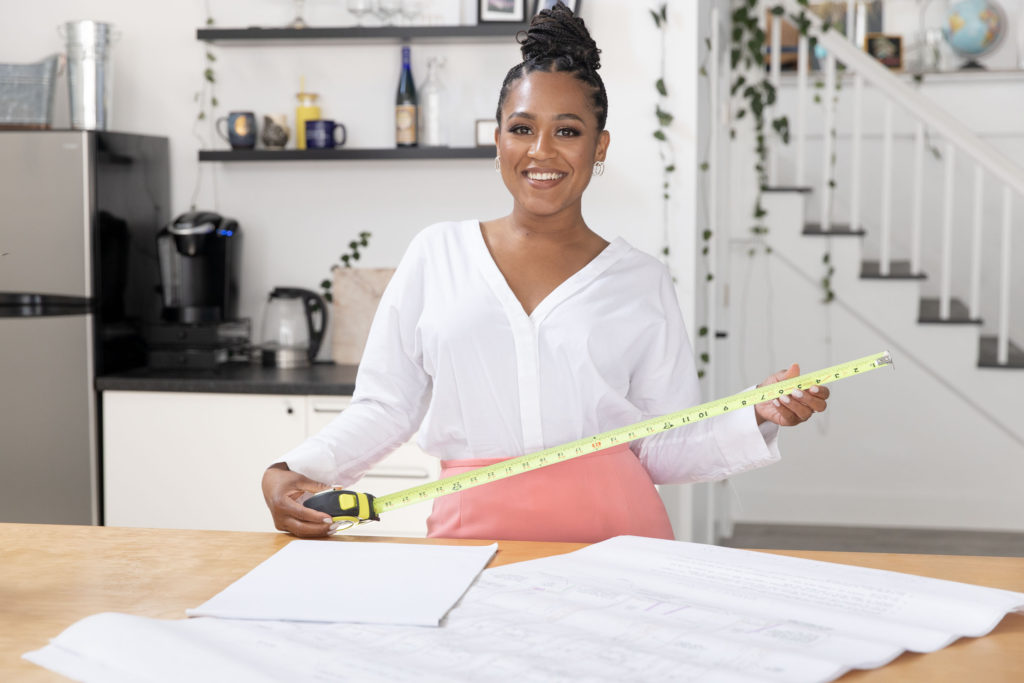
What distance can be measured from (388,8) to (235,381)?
1.31 metres

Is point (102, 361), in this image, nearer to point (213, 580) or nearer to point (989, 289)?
point (213, 580)

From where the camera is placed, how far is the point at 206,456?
3.20 metres

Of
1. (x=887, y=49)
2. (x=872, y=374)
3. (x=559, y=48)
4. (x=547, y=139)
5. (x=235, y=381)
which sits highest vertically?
(x=887, y=49)

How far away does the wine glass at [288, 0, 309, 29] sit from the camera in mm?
3446

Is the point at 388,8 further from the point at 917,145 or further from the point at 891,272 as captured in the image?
the point at 891,272

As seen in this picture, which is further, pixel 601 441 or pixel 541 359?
pixel 541 359

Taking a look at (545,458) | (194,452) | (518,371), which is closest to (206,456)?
(194,452)

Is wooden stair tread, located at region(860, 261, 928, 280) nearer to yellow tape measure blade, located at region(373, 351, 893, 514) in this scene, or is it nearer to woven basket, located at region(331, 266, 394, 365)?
woven basket, located at region(331, 266, 394, 365)

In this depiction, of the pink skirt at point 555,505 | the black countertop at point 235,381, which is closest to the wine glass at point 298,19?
the black countertop at point 235,381

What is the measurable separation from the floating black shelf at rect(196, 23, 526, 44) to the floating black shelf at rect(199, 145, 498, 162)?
0.35m

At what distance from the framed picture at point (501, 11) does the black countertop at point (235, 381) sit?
47.7 inches

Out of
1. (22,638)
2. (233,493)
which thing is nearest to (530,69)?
(22,638)

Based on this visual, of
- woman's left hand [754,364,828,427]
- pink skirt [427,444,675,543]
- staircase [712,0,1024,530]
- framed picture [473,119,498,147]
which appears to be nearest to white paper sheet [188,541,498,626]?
pink skirt [427,444,675,543]

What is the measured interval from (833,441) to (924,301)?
0.92 m
